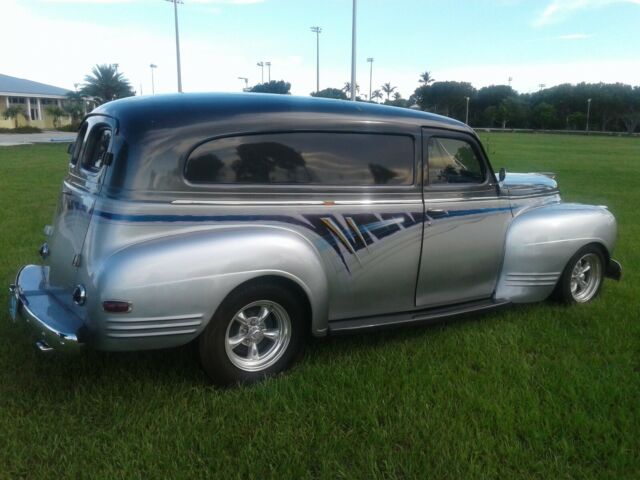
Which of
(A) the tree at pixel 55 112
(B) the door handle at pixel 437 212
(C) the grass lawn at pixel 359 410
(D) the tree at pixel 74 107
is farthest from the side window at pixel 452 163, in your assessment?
(A) the tree at pixel 55 112

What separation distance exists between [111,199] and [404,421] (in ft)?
6.67

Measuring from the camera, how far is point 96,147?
12.7 feet

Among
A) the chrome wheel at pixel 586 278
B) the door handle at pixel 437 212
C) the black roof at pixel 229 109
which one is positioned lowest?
the chrome wheel at pixel 586 278

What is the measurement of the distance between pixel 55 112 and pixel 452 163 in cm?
6287

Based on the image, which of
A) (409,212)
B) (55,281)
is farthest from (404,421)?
(55,281)

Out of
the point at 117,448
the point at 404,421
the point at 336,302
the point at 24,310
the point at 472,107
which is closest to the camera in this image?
the point at 117,448

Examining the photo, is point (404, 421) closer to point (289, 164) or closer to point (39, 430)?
point (289, 164)

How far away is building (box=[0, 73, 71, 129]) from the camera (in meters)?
57.0

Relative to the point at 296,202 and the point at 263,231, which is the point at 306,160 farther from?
the point at 263,231

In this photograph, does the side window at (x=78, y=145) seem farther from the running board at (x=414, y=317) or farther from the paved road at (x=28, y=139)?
the paved road at (x=28, y=139)

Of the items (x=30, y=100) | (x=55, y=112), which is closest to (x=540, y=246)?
(x=55, y=112)

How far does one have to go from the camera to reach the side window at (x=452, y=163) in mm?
4281

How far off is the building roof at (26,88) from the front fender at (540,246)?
61387mm

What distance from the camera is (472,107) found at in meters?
110
